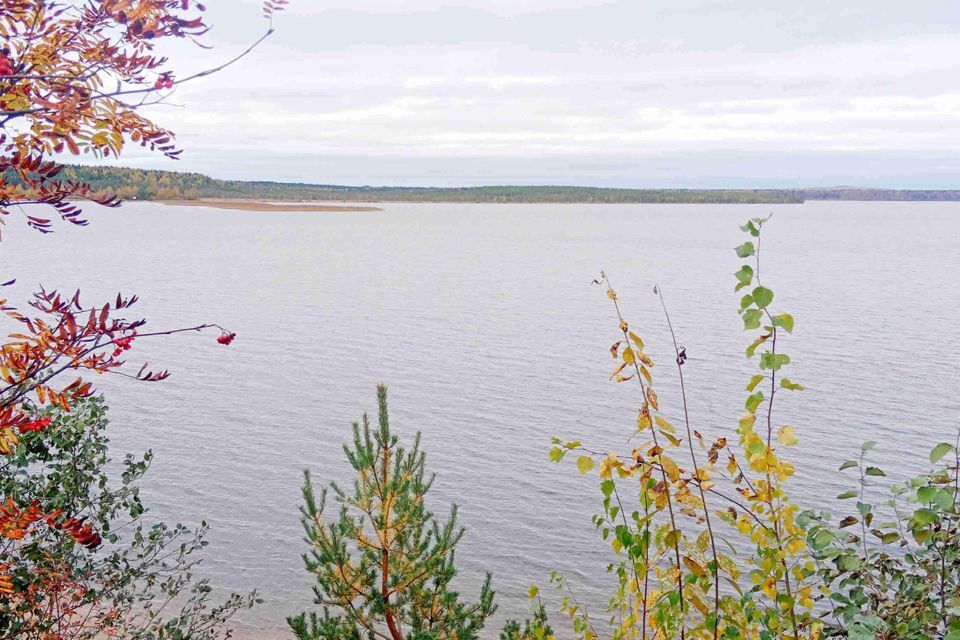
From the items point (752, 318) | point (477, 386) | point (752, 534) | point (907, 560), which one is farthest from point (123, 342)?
point (477, 386)

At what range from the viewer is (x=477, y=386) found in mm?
19984

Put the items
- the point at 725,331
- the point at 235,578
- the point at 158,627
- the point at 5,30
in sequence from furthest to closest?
the point at 725,331 < the point at 235,578 < the point at 158,627 < the point at 5,30

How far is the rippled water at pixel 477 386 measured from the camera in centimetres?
1266

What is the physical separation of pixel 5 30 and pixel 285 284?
38.4m

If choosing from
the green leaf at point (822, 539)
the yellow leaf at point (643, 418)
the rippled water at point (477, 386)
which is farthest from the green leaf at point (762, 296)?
the rippled water at point (477, 386)

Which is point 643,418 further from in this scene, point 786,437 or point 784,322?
point 784,322

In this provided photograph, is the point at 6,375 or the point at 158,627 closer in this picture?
the point at 6,375

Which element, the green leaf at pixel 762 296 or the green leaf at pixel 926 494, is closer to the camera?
the green leaf at pixel 762 296

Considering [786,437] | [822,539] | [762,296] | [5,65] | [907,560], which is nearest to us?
[5,65]

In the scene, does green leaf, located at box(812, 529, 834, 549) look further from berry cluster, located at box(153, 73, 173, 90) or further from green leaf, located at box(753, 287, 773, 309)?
berry cluster, located at box(153, 73, 173, 90)

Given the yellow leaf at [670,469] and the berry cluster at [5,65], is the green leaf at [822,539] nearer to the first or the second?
the yellow leaf at [670,469]

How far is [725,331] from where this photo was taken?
89.6 feet

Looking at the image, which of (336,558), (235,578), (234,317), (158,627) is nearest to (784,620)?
(336,558)

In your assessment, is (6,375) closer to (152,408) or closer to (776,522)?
(776,522)
